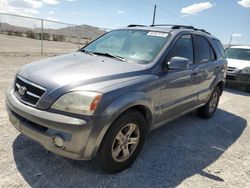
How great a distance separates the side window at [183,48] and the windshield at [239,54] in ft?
23.7

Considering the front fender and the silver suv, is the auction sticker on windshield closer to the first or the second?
the silver suv

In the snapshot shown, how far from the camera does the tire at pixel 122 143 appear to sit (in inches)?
112

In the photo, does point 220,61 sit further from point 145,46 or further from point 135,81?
point 135,81

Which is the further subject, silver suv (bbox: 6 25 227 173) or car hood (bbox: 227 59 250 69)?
car hood (bbox: 227 59 250 69)

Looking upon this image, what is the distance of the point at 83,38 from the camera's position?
2720 centimetres

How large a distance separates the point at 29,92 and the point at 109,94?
944 mm

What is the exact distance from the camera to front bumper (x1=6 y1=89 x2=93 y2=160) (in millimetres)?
2555

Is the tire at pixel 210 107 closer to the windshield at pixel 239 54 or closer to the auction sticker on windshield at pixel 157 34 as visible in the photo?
the auction sticker on windshield at pixel 157 34

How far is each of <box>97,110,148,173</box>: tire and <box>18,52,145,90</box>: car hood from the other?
53 cm

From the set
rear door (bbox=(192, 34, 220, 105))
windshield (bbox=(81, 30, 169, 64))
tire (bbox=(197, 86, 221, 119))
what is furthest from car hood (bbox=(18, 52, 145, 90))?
tire (bbox=(197, 86, 221, 119))

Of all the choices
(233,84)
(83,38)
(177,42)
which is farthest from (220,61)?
(83,38)

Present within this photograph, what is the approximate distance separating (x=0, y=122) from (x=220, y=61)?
183 inches

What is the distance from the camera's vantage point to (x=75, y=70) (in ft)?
10.2

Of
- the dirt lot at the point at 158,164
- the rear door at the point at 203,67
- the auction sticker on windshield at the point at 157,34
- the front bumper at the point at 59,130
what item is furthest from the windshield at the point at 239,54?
the front bumper at the point at 59,130
